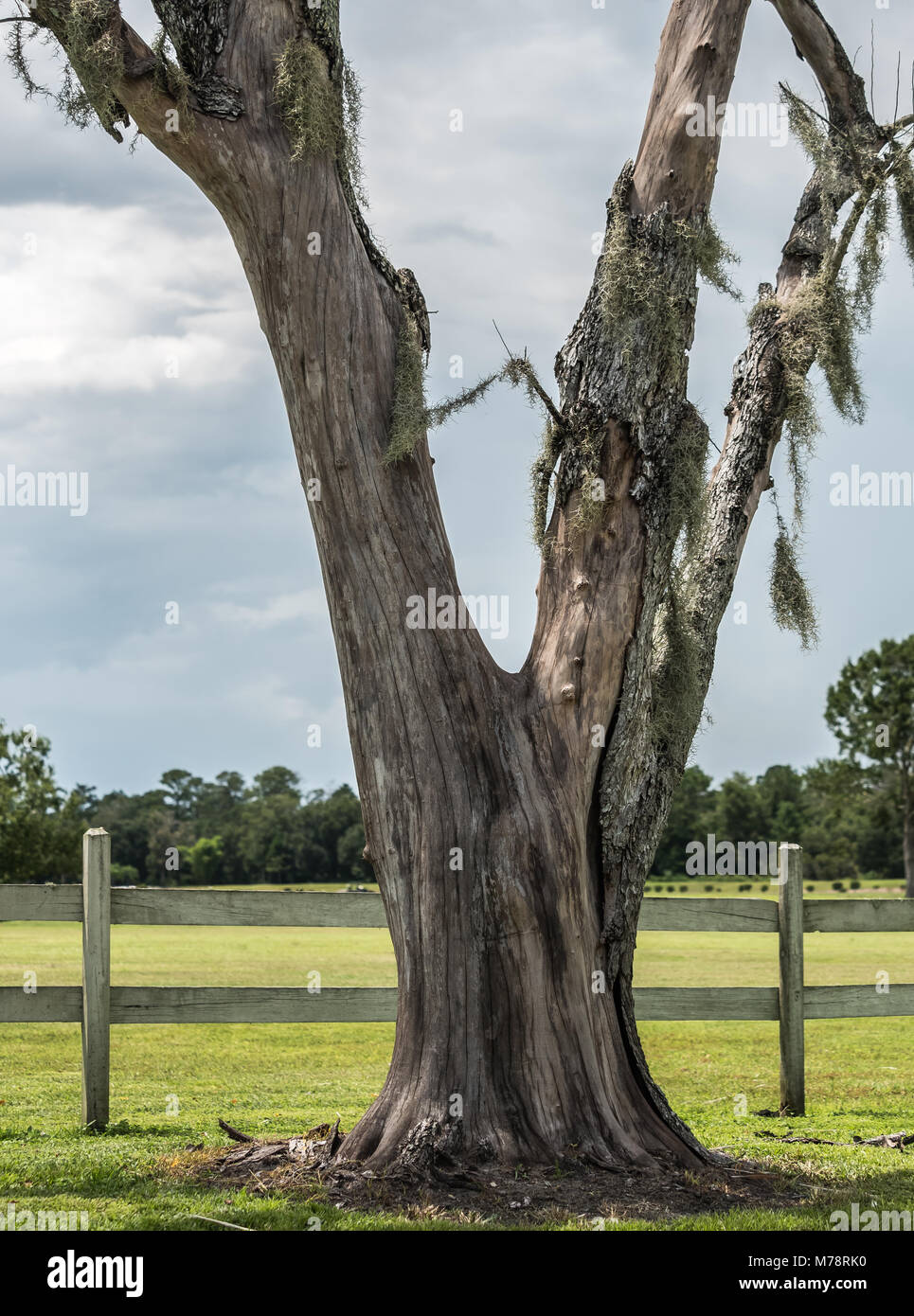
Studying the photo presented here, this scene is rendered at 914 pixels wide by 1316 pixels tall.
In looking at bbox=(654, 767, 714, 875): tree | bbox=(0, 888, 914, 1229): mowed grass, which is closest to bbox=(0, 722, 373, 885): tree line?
bbox=(654, 767, 714, 875): tree

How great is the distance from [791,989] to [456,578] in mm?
3866

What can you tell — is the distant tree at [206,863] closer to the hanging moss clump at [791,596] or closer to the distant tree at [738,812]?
the distant tree at [738,812]

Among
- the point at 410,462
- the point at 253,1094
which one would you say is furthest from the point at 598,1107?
the point at 253,1094

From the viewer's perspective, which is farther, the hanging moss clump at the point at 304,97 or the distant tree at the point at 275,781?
the distant tree at the point at 275,781

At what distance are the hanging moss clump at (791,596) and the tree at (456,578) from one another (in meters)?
1.08

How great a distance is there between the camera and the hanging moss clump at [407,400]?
16.3 ft

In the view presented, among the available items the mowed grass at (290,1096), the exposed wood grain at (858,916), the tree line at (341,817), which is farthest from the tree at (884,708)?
the exposed wood grain at (858,916)

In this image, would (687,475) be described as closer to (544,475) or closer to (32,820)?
(544,475)

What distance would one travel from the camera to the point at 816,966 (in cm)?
2122

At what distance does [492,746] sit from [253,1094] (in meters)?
4.44

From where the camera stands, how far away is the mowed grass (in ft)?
14.5

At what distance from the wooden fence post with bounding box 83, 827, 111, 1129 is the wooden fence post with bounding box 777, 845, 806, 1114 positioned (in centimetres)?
413

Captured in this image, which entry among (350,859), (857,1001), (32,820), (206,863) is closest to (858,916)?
(857,1001)
